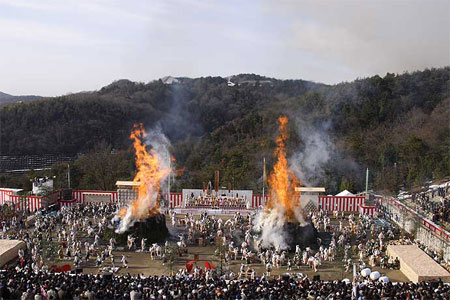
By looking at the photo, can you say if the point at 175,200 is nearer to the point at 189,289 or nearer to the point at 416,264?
the point at 416,264

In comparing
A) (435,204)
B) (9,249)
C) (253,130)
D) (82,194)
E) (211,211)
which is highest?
(253,130)

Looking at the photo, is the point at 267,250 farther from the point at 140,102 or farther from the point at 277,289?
the point at 140,102

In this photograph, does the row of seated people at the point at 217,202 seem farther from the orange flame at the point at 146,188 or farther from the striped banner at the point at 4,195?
the striped banner at the point at 4,195

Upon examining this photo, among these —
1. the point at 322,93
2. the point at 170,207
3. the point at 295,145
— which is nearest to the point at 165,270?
the point at 170,207

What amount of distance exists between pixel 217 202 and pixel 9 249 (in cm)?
1872

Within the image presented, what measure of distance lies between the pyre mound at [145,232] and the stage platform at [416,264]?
48.9 ft

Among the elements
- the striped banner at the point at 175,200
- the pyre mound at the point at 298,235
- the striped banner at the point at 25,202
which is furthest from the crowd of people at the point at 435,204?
the striped banner at the point at 25,202

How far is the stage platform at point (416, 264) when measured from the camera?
22.7 metres

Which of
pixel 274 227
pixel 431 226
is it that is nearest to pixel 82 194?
pixel 274 227

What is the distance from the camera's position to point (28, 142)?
74062 millimetres

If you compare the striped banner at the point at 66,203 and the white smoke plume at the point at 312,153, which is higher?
the white smoke plume at the point at 312,153

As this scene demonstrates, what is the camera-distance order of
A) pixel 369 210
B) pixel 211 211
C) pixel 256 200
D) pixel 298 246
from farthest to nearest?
pixel 256 200, pixel 211 211, pixel 369 210, pixel 298 246

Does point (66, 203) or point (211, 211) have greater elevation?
point (66, 203)

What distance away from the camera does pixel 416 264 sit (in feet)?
79.9
